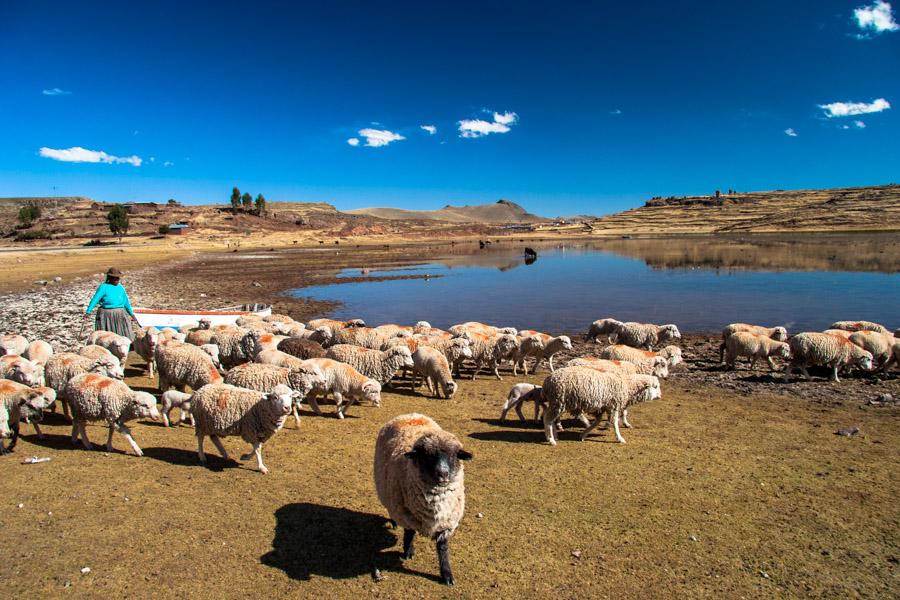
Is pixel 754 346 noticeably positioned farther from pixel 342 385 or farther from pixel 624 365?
pixel 342 385

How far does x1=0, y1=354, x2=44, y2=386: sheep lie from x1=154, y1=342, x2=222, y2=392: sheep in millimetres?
2028

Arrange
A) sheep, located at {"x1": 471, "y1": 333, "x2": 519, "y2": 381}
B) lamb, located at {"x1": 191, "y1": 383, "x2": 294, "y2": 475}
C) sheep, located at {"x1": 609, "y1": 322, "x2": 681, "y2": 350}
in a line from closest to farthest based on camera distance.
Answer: lamb, located at {"x1": 191, "y1": 383, "x2": 294, "y2": 475} → sheep, located at {"x1": 471, "y1": 333, "x2": 519, "y2": 381} → sheep, located at {"x1": 609, "y1": 322, "x2": 681, "y2": 350}

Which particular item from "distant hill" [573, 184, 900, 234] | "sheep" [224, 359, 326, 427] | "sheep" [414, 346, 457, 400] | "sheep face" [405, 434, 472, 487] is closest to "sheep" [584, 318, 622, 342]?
"sheep" [414, 346, 457, 400]

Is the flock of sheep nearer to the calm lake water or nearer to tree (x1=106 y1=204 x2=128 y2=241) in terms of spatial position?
the calm lake water

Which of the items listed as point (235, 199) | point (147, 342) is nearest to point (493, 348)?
point (147, 342)

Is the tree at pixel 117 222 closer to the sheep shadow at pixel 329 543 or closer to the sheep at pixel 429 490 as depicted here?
the sheep shadow at pixel 329 543

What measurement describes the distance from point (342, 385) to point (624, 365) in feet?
20.9

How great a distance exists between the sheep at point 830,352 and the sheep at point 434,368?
10.3 metres

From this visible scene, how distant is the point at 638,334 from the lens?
18500mm

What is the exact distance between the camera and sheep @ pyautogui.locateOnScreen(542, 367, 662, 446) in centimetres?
930

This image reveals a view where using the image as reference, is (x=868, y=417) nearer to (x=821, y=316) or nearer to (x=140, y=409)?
(x=140, y=409)

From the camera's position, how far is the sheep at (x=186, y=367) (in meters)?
10.3

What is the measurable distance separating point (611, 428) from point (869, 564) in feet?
15.9

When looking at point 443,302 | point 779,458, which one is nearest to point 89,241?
point 443,302
